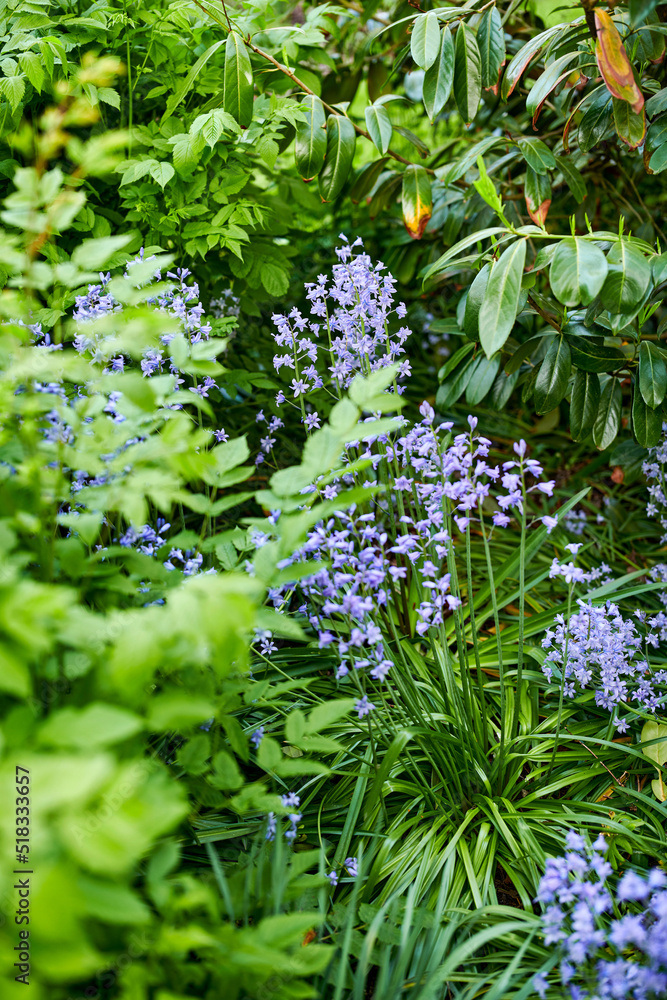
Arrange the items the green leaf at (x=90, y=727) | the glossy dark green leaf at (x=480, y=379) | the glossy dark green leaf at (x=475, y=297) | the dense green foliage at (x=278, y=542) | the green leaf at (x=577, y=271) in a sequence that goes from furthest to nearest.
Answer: the glossy dark green leaf at (x=480, y=379), the glossy dark green leaf at (x=475, y=297), the green leaf at (x=577, y=271), the dense green foliage at (x=278, y=542), the green leaf at (x=90, y=727)

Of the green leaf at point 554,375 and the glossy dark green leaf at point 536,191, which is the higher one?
the glossy dark green leaf at point 536,191

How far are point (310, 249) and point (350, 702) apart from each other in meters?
2.85

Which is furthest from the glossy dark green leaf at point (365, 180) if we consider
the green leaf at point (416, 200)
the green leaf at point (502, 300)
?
the green leaf at point (502, 300)

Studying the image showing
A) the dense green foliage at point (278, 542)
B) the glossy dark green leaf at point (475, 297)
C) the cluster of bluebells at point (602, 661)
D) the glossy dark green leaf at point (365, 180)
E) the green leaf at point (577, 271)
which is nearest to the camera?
the dense green foliage at point (278, 542)

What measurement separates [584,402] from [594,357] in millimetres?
168

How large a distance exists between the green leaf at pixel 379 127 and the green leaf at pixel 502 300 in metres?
0.79

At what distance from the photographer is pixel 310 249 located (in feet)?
11.5

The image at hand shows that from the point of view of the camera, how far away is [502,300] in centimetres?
157

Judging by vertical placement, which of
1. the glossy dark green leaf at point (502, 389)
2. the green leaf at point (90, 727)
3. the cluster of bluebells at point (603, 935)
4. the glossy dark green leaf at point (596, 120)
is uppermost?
the glossy dark green leaf at point (596, 120)

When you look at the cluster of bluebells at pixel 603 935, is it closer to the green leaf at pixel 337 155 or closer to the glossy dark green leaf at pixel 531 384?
the glossy dark green leaf at pixel 531 384

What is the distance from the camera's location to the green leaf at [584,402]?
2174mm

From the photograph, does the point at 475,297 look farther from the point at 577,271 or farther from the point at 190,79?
the point at 190,79

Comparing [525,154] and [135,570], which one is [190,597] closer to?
[135,570]

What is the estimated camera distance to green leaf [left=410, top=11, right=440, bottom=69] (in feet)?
6.49
